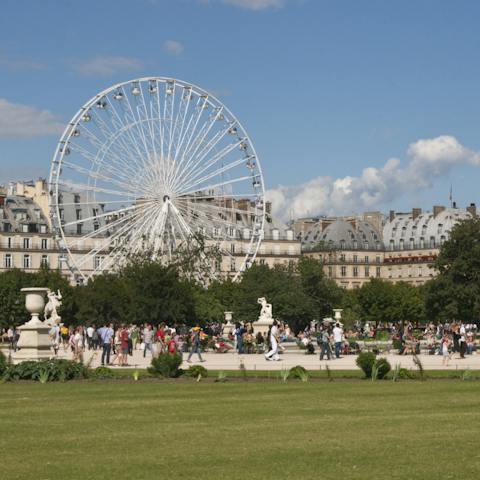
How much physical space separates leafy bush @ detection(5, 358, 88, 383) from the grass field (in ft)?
13.1

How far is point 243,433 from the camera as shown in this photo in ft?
73.9

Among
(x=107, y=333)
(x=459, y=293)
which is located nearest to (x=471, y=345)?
(x=459, y=293)

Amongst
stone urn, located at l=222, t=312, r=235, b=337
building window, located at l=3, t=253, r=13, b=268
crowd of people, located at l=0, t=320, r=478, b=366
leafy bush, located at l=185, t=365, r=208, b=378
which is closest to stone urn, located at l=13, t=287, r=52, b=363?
crowd of people, located at l=0, t=320, r=478, b=366

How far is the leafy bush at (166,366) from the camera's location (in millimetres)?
38688

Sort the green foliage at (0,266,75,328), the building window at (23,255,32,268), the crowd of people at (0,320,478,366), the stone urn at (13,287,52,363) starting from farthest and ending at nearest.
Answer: the building window at (23,255,32,268) < the green foliage at (0,266,75,328) < the crowd of people at (0,320,478,366) < the stone urn at (13,287,52,363)

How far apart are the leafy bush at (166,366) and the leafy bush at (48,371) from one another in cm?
196

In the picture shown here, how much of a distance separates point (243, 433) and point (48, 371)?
1596 centimetres

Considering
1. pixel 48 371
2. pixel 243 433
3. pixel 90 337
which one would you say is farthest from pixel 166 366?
pixel 90 337

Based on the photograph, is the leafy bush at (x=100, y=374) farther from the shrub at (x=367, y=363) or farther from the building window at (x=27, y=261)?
the building window at (x=27, y=261)

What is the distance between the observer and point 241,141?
98.6m

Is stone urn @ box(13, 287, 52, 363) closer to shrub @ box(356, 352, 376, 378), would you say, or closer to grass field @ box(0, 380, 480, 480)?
shrub @ box(356, 352, 376, 378)

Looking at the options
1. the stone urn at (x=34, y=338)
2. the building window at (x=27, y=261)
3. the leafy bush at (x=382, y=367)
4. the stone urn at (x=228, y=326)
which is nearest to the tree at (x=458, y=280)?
the stone urn at (x=228, y=326)

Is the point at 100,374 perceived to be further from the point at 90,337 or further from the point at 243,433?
the point at 90,337

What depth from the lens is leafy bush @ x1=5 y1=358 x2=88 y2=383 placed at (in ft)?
123
